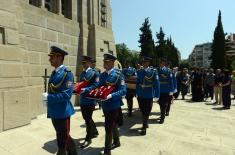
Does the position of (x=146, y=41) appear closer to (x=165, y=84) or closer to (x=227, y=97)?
(x=227, y=97)

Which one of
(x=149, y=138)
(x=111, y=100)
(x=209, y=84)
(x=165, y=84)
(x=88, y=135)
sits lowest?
(x=149, y=138)

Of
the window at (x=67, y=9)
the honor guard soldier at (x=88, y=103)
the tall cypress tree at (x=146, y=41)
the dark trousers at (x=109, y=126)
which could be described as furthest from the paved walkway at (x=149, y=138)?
the tall cypress tree at (x=146, y=41)

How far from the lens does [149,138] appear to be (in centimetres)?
624

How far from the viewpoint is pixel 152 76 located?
674 cm

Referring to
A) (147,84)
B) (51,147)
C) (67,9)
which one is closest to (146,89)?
(147,84)

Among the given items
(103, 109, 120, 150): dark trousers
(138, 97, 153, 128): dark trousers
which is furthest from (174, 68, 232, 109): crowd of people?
(103, 109, 120, 150): dark trousers

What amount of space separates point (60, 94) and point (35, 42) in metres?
5.28

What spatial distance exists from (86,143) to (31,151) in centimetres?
112

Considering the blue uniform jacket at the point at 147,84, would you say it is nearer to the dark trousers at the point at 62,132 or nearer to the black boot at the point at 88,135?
the black boot at the point at 88,135

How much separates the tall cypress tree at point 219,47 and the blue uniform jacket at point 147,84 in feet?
142

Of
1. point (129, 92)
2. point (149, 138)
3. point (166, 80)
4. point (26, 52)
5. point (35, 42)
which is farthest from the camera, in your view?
point (129, 92)

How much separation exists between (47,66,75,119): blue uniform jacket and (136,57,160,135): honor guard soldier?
110 inches

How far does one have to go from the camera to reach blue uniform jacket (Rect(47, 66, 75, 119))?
13.1ft

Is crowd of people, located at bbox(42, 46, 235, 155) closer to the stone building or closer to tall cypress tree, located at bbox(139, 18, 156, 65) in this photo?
the stone building
